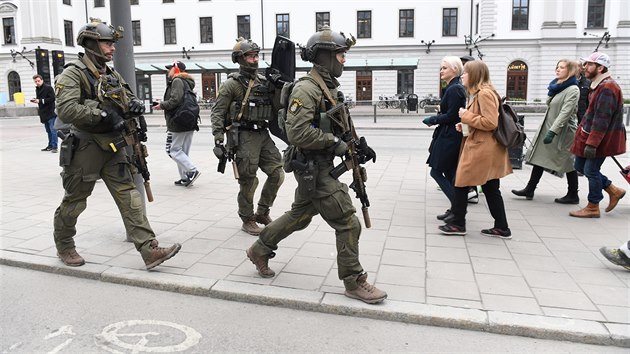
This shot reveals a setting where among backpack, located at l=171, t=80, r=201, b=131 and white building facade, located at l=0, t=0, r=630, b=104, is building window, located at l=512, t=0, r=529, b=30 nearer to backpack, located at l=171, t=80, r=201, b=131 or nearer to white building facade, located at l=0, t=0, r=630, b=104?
white building facade, located at l=0, t=0, r=630, b=104

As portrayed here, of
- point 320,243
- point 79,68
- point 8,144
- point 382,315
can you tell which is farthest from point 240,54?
point 8,144

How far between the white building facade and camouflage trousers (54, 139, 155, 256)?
93.2ft

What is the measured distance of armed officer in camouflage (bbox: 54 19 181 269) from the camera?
14.0ft

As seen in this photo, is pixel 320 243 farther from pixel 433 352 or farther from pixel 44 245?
pixel 44 245

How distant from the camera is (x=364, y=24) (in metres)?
42.9

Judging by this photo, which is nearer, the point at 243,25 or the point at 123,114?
the point at 123,114

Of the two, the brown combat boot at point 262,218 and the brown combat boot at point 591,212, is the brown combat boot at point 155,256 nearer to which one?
the brown combat boot at point 262,218

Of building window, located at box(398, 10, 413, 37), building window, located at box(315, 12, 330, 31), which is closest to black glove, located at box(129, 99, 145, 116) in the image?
building window, located at box(398, 10, 413, 37)

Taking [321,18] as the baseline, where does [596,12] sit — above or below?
below

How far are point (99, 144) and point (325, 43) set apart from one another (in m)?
2.14

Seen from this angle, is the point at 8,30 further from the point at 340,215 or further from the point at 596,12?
the point at 340,215

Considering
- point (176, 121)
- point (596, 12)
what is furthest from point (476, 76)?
point (596, 12)

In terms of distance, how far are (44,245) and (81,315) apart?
1.85 meters

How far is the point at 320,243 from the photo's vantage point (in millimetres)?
5340
